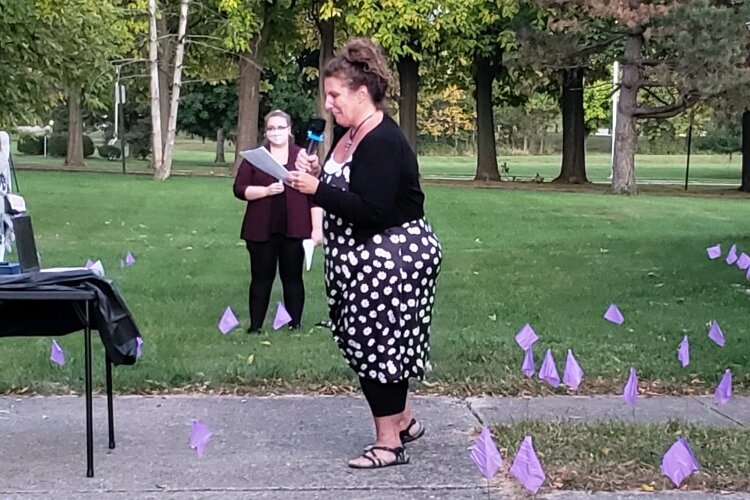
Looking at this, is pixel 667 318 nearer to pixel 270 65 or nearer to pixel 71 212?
pixel 71 212

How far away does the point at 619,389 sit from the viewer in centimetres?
650

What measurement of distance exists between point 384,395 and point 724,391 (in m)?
2.08

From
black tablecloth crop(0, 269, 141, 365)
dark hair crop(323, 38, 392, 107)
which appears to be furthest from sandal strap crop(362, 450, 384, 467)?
dark hair crop(323, 38, 392, 107)

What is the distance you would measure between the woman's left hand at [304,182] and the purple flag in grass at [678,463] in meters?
1.82

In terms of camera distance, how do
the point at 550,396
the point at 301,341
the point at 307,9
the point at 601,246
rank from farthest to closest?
the point at 307,9 → the point at 601,246 → the point at 301,341 → the point at 550,396

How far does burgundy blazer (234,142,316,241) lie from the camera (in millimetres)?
7770

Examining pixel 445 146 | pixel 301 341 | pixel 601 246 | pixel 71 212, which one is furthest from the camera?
pixel 445 146

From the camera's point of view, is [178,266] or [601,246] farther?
[601,246]

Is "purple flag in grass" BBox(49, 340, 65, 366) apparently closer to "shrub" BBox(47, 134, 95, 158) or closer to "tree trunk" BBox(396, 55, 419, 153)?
"tree trunk" BBox(396, 55, 419, 153)

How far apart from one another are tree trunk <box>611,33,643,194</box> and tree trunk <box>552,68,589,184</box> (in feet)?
18.8

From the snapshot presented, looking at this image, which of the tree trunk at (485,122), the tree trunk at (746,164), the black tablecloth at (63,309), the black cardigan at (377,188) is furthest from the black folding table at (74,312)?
the tree trunk at (485,122)

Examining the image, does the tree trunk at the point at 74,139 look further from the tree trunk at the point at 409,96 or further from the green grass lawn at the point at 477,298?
the green grass lawn at the point at 477,298

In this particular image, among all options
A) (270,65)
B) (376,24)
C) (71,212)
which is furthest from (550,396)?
(270,65)

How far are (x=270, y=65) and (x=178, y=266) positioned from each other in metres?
27.1
